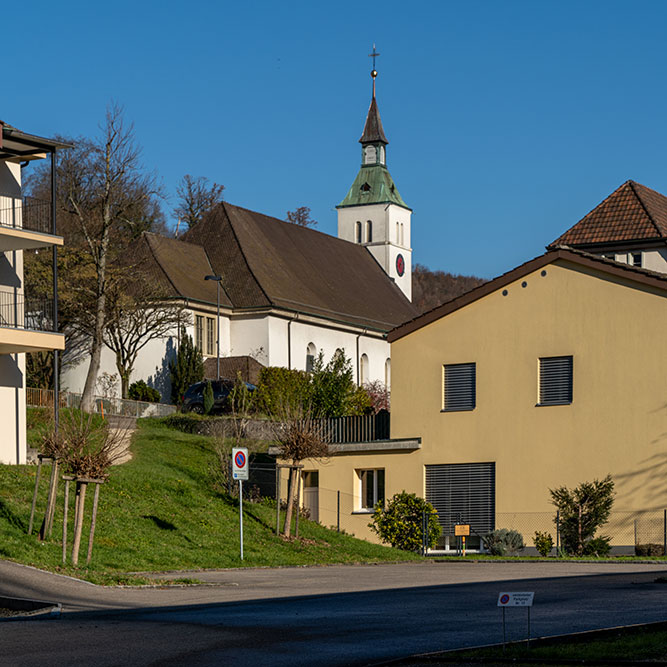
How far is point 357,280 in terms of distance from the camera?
78.8 metres

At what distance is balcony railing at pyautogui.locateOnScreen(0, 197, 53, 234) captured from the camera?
112 ft

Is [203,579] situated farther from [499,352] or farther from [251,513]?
[499,352]

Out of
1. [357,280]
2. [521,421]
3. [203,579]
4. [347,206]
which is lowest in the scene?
[203,579]

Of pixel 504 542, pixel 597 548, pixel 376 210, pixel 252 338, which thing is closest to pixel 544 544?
pixel 504 542

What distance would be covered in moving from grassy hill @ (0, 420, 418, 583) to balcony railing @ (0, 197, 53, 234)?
7.06 meters

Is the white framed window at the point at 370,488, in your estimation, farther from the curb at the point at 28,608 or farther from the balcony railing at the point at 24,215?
the curb at the point at 28,608

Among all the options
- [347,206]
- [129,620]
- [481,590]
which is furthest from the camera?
[347,206]

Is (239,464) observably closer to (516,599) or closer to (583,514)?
(583,514)

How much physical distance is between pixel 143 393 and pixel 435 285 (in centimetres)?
9080

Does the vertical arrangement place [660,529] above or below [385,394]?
below

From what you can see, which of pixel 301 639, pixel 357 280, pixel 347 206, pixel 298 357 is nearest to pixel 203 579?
pixel 301 639

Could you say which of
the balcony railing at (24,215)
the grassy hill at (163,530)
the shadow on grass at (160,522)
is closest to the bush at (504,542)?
the grassy hill at (163,530)

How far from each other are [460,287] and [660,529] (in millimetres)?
112064

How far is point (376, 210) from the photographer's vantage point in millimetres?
96812
